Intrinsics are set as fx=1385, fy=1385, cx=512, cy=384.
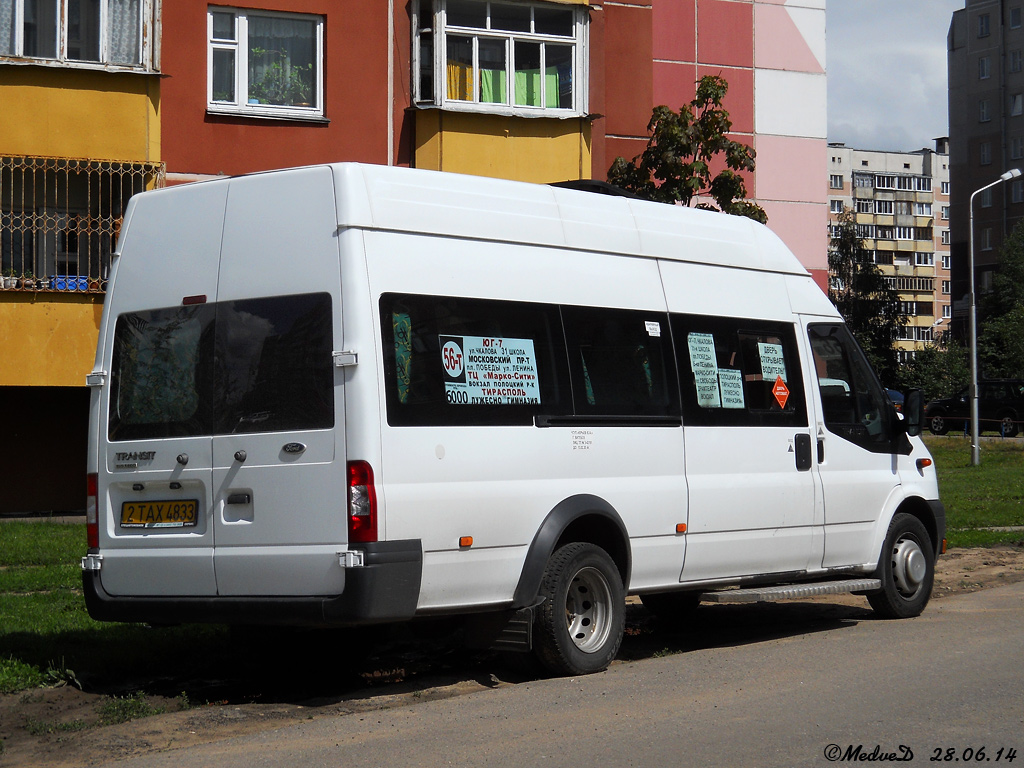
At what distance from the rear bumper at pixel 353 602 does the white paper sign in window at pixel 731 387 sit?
291 cm

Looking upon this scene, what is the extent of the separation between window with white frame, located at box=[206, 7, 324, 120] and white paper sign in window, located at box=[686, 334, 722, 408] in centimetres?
1089

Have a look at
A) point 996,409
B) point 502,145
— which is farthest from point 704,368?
point 996,409

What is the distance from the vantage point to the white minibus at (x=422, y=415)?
6.98 m

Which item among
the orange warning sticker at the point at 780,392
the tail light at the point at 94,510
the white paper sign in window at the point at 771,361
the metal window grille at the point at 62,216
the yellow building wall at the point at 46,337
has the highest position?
the metal window grille at the point at 62,216

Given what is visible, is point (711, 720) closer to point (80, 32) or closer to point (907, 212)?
point (80, 32)

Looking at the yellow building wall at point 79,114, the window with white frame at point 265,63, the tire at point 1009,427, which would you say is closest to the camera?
the yellow building wall at point 79,114

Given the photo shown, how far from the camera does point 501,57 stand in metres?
19.5

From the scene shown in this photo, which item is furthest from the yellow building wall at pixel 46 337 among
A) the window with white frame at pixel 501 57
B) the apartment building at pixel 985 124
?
the apartment building at pixel 985 124

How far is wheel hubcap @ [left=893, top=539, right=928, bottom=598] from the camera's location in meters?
10.4

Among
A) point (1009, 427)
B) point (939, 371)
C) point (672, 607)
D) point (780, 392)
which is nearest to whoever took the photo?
point (780, 392)

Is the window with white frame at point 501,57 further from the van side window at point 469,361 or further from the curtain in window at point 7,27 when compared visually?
the van side window at point 469,361

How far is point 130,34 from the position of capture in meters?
17.7

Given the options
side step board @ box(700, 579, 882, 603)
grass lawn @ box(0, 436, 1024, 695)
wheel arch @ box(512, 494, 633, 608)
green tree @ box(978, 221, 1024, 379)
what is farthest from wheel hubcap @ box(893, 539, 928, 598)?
green tree @ box(978, 221, 1024, 379)

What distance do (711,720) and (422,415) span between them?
6.87 feet
